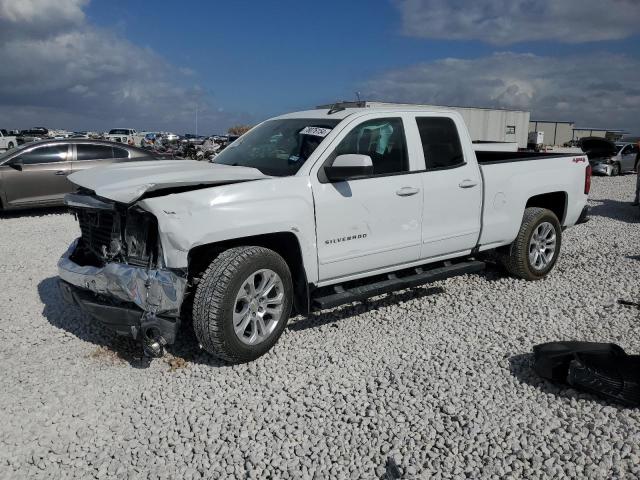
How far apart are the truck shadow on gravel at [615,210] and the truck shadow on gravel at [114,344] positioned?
1006 centimetres

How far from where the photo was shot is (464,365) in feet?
13.8

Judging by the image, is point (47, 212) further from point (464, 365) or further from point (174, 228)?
point (464, 365)

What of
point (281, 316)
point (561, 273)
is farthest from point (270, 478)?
point (561, 273)

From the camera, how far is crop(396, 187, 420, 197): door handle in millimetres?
4843

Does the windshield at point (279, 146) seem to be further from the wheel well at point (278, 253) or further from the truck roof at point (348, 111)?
the wheel well at point (278, 253)

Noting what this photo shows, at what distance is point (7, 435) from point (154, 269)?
1.34m

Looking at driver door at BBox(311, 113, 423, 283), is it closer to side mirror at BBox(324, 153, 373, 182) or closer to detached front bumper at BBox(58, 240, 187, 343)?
side mirror at BBox(324, 153, 373, 182)

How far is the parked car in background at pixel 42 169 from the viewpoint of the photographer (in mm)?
10477

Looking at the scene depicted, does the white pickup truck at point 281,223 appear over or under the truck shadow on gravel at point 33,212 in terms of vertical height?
over

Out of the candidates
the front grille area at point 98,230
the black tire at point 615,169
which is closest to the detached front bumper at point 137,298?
the front grille area at point 98,230

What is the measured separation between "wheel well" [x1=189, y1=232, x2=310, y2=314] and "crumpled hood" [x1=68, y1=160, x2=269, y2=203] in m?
0.47

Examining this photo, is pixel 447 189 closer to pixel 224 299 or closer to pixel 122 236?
pixel 224 299

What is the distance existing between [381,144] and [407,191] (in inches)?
19.2

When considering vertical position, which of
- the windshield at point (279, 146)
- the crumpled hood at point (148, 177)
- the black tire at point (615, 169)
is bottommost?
the black tire at point (615, 169)
